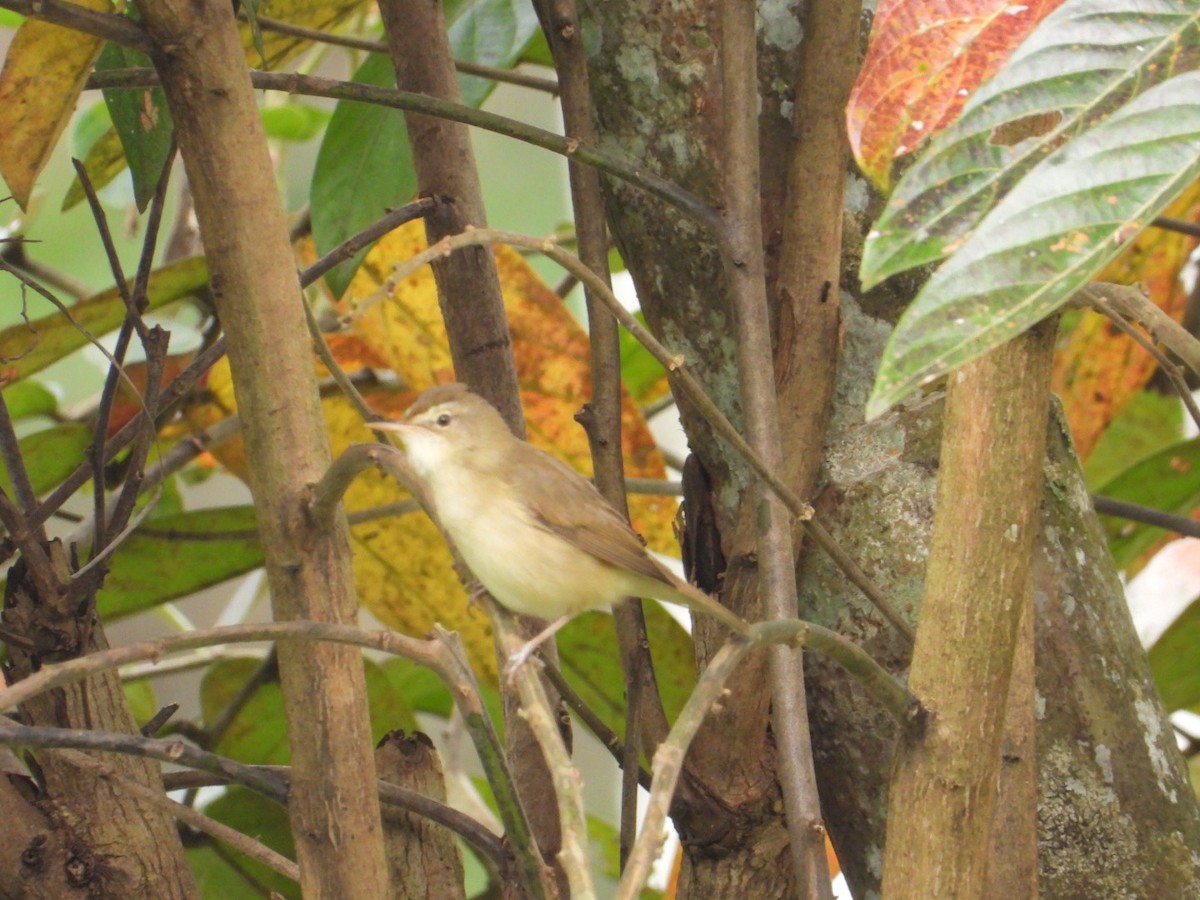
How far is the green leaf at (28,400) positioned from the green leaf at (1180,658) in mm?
2047

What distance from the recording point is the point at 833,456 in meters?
1.66

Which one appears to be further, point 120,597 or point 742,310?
point 120,597

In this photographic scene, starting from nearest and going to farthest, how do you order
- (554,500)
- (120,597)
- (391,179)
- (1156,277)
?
(554,500) → (391,179) → (120,597) → (1156,277)

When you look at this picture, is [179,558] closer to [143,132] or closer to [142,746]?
[143,132]

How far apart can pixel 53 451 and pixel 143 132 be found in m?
0.79

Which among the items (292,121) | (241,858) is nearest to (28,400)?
(292,121)

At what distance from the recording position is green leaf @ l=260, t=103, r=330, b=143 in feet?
9.25

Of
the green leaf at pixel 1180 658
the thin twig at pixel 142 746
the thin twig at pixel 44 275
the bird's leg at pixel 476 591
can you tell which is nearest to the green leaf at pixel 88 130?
the thin twig at pixel 44 275

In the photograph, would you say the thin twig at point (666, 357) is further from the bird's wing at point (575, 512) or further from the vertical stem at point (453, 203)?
the vertical stem at point (453, 203)

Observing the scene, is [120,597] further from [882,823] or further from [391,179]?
[882,823]

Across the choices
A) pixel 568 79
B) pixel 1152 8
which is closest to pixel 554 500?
pixel 568 79

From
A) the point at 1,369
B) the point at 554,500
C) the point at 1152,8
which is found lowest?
the point at 1152,8

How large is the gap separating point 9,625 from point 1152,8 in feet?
3.86

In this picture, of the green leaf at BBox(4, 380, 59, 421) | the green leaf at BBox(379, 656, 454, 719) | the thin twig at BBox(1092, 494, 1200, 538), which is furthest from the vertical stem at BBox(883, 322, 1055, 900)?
the green leaf at BBox(4, 380, 59, 421)
